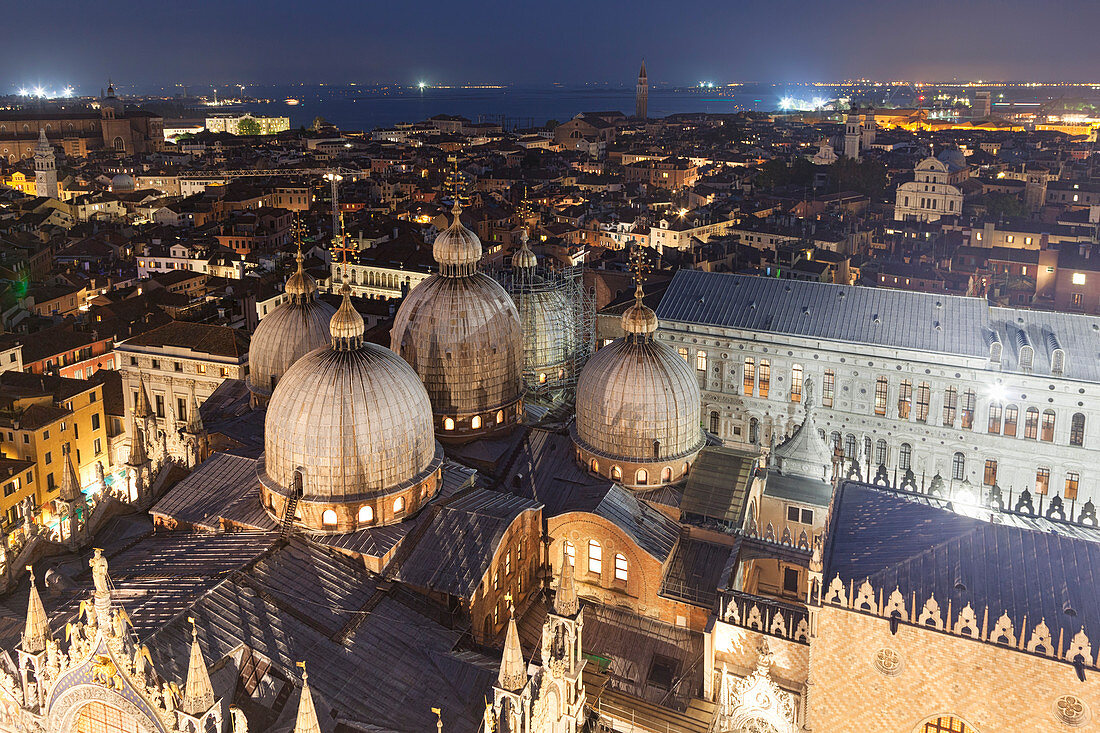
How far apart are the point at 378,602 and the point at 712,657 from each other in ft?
34.6

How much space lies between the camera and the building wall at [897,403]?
42.5m

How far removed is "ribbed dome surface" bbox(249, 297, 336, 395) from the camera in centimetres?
4053

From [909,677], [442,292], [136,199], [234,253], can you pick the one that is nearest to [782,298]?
[442,292]

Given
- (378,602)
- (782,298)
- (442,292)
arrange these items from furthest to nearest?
1. (782,298)
2. (442,292)
3. (378,602)

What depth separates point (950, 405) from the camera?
147 ft

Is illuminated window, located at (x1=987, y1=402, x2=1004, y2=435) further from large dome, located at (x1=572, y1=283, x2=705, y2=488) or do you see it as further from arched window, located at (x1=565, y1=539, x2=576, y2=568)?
arched window, located at (x1=565, y1=539, x2=576, y2=568)

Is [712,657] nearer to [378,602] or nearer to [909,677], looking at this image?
[909,677]

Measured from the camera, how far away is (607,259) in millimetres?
81938

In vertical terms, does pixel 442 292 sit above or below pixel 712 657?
above

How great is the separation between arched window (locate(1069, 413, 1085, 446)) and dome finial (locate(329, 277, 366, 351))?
33.4 meters

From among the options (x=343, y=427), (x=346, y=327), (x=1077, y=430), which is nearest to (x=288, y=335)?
(x=346, y=327)

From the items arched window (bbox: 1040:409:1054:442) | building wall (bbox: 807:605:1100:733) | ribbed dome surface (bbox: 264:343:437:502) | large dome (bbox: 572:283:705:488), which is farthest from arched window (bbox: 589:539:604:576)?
arched window (bbox: 1040:409:1054:442)

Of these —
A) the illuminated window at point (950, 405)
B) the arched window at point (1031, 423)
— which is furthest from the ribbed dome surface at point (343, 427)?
the arched window at point (1031, 423)

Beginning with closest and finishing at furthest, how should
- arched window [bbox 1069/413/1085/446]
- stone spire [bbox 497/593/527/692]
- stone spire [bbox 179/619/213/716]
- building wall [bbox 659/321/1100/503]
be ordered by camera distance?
stone spire [bbox 179/619/213/716] < stone spire [bbox 497/593/527/692] < arched window [bbox 1069/413/1085/446] < building wall [bbox 659/321/1100/503]
